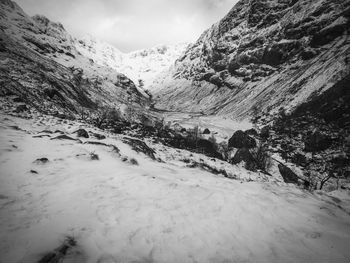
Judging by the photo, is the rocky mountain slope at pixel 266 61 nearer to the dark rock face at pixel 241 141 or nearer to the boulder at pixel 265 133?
the boulder at pixel 265 133

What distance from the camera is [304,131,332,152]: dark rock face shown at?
46.9 m

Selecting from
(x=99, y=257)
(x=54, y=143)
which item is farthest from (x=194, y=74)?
(x=99, y=257)

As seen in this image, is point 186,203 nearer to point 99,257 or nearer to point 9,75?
point 99,257

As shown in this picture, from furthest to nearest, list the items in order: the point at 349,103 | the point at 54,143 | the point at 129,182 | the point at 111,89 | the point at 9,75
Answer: the point at 111,89 → the point at 349,103 → the point at 9,75 → the point at 54,143 → the point at 129,182

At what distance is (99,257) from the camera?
4613 millimetres

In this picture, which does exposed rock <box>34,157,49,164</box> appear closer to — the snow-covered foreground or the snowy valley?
the snowy valley


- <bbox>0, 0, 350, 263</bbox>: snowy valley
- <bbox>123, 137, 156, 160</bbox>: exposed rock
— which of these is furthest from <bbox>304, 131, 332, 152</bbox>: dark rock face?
<bbox>123, 137, 156, 160</bbox>: exposed rock

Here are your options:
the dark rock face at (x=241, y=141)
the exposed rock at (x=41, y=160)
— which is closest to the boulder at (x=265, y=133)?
the dark rock face at (x=241, y=141)

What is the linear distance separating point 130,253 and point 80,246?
1.08 m

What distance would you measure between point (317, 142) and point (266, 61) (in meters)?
66.7

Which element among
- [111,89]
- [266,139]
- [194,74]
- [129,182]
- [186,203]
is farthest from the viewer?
[194,74]

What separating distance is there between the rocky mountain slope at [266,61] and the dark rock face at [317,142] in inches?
834

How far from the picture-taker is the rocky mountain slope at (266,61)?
7394cm

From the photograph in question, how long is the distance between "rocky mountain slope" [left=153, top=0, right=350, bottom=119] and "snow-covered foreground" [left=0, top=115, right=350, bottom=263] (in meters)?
68.1
